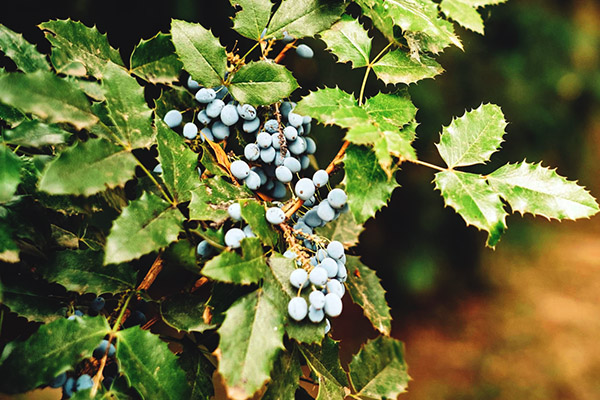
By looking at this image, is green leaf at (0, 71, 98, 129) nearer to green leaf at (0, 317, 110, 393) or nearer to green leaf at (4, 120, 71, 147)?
green leaf at (4, 120, 71, 147)

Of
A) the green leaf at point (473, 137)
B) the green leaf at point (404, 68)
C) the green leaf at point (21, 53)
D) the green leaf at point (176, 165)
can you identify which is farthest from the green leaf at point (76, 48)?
the green leaf at point (473, 137)

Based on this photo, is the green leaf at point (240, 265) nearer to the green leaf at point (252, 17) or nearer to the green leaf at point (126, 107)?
the green leaf at point (126, 107)

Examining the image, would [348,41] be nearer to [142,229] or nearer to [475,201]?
[475,201]

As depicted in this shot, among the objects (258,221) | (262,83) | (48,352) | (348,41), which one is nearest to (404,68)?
(348,41)

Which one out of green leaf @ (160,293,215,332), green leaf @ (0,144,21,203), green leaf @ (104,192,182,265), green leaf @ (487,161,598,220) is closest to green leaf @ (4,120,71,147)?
green leaf @ (0,144,21,203)

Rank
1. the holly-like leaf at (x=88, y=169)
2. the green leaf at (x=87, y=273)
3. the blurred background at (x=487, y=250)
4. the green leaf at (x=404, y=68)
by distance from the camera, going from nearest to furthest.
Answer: the holly-like leaf at (x=88, y=169)
the green leaf at (x=87, y=273)
the green leaf at (x=404, y=68)
the blurred background at (x=487, y=250)
